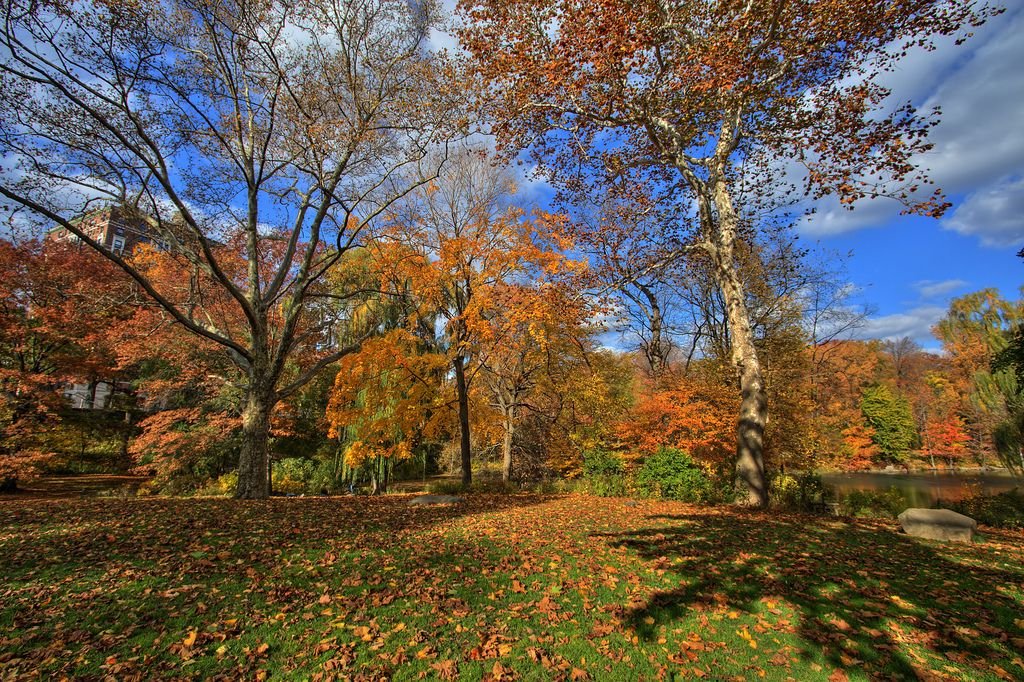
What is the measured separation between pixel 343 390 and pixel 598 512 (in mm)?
9049

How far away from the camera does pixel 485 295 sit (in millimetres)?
14164

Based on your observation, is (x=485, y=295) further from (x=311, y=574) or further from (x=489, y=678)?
(x=489, y=678)

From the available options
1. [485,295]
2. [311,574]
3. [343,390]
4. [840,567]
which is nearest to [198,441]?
[343,390]

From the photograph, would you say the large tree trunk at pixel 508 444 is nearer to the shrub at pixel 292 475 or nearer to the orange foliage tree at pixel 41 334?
the shrub at pixel 292 475

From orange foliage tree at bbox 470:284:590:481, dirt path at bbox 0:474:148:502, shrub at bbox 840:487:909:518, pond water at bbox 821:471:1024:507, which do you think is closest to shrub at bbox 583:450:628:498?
orange foliage tree at bbox 470:284:590:481

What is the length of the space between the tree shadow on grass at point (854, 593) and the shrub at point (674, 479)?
5645mm

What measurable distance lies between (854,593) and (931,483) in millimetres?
33853

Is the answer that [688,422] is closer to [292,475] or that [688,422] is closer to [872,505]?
[872,505]

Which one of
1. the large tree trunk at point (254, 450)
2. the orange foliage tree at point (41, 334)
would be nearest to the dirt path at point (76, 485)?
the orange foliage tree at point (41, 334)

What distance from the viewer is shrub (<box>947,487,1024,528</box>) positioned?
951 centimetres

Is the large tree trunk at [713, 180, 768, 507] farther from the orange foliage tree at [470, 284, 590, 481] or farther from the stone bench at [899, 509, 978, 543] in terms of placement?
the orange foliage tree at [470, 284, 590, 481]

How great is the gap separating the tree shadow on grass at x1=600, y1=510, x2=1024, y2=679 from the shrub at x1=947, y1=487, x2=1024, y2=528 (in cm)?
493

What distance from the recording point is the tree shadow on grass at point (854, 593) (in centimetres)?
376

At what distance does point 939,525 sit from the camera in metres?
7.22
